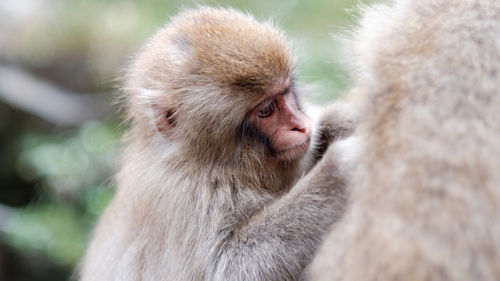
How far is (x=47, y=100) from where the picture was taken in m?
6.34

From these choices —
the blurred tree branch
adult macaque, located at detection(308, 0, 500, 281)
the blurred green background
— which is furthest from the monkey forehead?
the blurred tree branch

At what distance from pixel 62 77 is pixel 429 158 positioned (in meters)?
6.13

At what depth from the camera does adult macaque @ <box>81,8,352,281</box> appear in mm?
2242

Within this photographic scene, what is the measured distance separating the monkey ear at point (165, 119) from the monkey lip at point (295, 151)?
1.69ft

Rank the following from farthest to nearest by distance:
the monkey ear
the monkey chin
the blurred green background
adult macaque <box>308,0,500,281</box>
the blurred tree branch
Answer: the blurred tree branch, the blurred green background, the monkey ear, the monkey chin, adult macaque <box>308,0,500,281</box>

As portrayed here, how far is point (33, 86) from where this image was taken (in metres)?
6.36

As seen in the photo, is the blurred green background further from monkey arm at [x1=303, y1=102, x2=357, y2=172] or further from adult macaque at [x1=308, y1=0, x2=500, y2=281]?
adult macaque at [x1=308, y1=0, x2=500, y2=281]

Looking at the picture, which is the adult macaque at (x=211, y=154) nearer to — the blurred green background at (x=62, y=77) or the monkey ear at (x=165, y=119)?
the monkey ear at (x=165, y=119)

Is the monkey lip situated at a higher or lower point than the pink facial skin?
lower

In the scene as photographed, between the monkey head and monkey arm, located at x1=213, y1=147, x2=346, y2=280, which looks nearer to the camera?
monkey arm, located at x1=213, y1=147, x2=346, y2=280

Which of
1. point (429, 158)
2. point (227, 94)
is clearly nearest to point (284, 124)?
point (227, 94)

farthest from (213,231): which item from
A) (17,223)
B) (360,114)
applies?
(17,223)

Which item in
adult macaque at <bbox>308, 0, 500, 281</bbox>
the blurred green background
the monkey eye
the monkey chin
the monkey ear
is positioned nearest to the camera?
adult macaque at <bbox>308, 0, 500, 281</bbox>

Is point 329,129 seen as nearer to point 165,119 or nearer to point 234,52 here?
point 234,52
